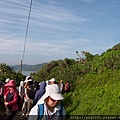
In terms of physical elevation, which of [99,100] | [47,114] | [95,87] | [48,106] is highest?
[48,106]

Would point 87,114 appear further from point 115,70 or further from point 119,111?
point 115,70

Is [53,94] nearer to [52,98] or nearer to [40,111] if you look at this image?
[52,98]

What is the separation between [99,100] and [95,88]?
175 centimetres

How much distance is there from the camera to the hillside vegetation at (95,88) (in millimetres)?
9297

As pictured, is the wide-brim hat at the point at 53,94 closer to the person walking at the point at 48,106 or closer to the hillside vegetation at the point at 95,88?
the person walking at the point at 48,106

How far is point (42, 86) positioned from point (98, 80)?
6000 mm

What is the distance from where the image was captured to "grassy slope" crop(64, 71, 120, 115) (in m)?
8.93

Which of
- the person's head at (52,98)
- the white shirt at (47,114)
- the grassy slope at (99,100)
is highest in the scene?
the person's head at (52,98)

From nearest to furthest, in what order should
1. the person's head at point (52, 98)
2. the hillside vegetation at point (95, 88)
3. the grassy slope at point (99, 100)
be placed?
the person's head at point (52, 98) → the grassy slope at point (99, 100) → the hillside vegetation at point (95, 88)

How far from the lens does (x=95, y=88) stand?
1185 cm

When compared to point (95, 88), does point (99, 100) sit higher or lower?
lower

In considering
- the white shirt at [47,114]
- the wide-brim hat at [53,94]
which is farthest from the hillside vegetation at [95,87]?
the wide-brim hat at [53,94]

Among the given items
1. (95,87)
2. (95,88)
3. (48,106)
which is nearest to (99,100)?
(95,88)

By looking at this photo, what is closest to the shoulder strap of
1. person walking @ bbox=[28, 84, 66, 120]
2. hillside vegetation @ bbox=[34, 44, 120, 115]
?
person walking @ bbox=[28, 84, 66, 120]
